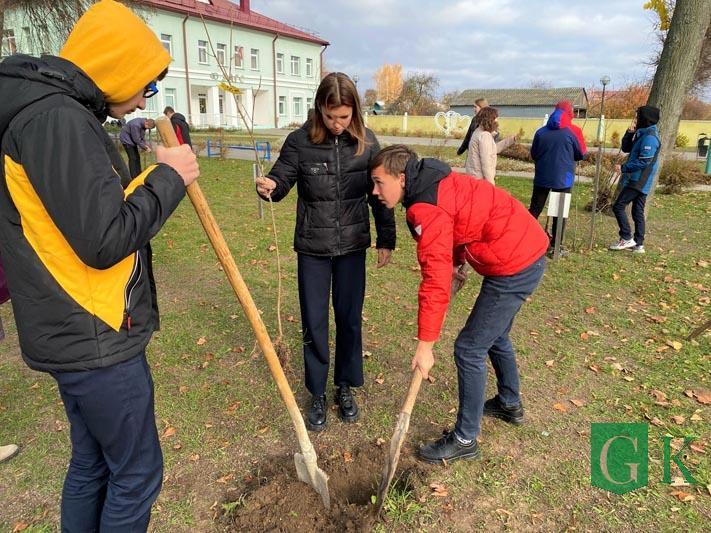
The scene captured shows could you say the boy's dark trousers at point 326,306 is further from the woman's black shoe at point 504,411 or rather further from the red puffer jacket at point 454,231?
the woman's black shoe at point 504,411

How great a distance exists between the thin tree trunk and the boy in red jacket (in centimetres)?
656

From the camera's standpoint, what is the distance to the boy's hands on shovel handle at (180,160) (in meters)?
1.56

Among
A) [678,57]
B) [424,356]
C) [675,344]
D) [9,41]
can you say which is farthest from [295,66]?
[424,356]

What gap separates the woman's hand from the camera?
2.74 meters

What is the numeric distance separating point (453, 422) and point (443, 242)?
1.50m

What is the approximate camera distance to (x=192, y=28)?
33.2 m

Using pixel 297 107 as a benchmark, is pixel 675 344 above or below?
below

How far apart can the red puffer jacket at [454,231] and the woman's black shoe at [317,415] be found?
1.15 meters

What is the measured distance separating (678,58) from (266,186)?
7.80m

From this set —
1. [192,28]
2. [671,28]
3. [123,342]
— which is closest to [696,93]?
[671,28]

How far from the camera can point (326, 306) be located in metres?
3.03

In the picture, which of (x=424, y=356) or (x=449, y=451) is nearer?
(x=424, y=356)

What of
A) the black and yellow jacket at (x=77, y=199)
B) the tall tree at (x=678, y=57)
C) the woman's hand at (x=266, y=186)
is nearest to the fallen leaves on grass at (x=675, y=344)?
the woman's hand at (x=266, y=186)

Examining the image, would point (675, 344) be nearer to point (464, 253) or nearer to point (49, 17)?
point (464, 253)
